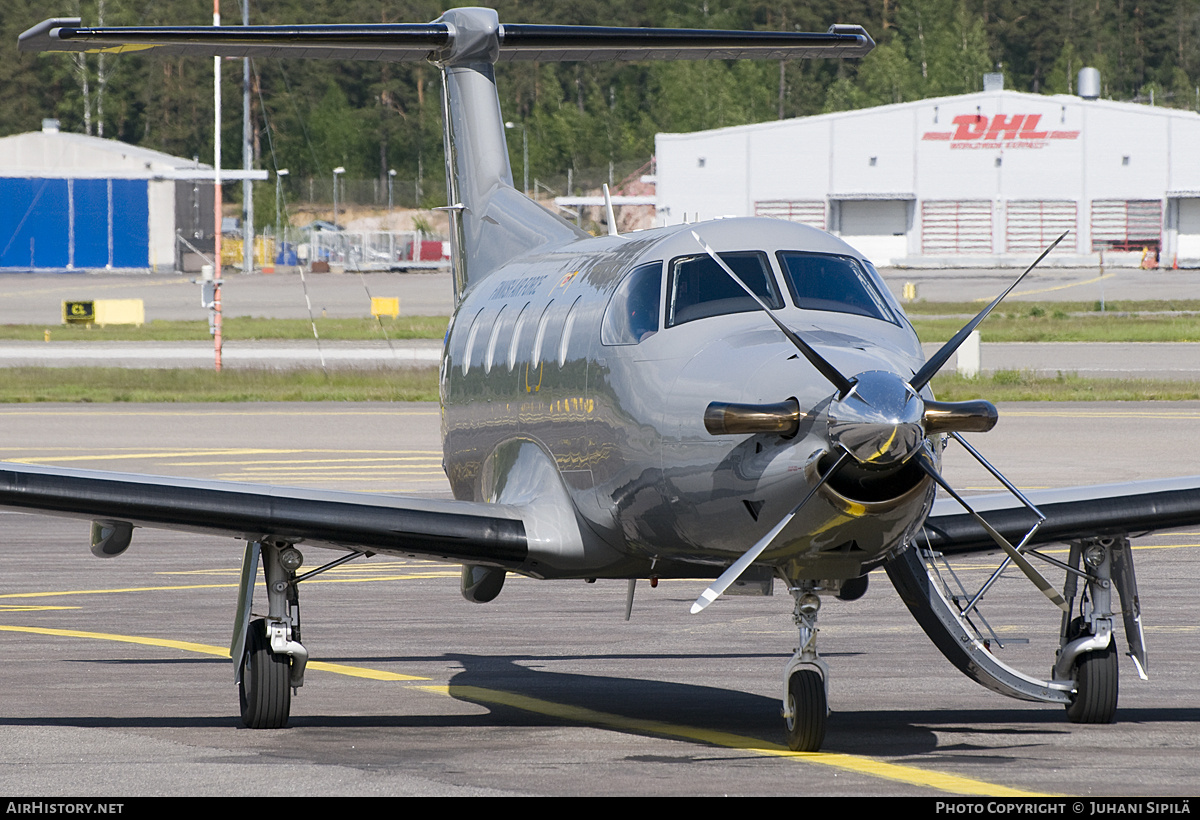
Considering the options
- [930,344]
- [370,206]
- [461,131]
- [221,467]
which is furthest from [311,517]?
[370,206]

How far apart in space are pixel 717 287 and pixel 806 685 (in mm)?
2478

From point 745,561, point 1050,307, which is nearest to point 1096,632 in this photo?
point 745,561

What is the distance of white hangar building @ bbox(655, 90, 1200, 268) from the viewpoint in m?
108

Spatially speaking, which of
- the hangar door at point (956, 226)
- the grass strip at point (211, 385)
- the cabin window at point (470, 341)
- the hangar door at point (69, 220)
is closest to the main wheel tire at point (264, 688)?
the cabin window at point (470, 341)

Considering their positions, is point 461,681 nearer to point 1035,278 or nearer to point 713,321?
point 713,321

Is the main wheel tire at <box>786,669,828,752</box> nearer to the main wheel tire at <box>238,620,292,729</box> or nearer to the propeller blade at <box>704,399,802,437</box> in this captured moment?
the propeller blade at <box>704,399,802,437</box>

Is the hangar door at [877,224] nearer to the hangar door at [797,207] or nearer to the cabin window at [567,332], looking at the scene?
the hangar door at [797,207]

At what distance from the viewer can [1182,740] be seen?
10.6 m

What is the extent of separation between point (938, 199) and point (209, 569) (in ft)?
315

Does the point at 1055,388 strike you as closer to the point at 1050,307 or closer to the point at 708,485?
the point at 708,485

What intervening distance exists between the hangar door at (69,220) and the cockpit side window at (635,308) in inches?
4571

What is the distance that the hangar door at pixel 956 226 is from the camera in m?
111

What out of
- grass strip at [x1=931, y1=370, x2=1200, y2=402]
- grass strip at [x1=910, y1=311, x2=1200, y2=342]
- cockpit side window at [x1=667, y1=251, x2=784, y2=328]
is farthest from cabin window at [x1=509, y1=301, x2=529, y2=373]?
grass strip at [x1=910, y1=311, x2=1200, y2=342]

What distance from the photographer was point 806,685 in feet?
32.2
